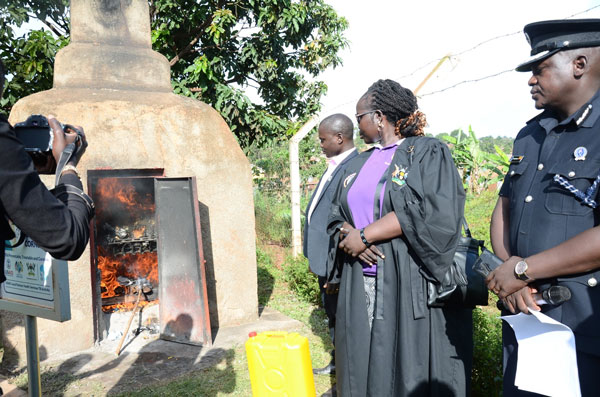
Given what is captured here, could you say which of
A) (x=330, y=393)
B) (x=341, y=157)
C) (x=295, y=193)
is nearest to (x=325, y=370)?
(x=330, y=393)

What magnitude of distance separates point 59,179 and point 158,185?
128 inches

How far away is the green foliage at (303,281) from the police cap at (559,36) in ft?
14.3

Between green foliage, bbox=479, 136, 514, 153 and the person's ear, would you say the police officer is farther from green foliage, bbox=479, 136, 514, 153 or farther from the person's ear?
green foliage, bbox=479, 136, 514, 153

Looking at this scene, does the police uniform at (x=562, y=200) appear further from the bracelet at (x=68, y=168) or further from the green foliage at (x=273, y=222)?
the green foliage at (x=273, y=222)

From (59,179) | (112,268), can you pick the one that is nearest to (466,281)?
(59,179)

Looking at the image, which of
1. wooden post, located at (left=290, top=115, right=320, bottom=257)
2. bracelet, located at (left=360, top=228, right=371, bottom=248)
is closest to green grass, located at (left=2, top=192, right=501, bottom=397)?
wooden post, located at (left=290, top=115, right=320, bottom=257)

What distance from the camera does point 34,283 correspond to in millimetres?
2127

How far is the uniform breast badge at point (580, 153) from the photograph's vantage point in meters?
1.60

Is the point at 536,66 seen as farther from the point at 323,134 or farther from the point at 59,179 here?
the point at 323,134

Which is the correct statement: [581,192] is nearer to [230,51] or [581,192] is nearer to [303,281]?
[303,281]

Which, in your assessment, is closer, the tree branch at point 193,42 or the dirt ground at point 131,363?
the dirt ground at point 131,363

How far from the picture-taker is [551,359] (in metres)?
1.55

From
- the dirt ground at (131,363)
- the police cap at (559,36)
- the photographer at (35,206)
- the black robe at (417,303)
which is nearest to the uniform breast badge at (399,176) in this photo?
the black robe at (417,303)

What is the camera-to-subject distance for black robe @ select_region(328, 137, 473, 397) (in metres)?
2.38
